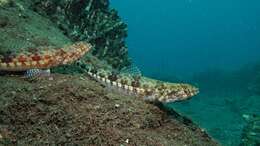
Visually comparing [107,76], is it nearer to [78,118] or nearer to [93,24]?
[78,118]

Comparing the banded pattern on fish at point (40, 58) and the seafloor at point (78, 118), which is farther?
the banded pattern on fish at point (40, 58)

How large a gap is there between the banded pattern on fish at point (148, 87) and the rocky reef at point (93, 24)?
3.36 m

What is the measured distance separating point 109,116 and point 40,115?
0.75 metres

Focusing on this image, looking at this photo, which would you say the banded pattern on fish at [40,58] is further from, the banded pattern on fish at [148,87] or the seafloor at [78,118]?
the banded pattern on fish at [148,87]

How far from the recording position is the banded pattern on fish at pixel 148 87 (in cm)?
512

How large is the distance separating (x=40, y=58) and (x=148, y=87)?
1.54 meters

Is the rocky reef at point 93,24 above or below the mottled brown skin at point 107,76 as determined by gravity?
above

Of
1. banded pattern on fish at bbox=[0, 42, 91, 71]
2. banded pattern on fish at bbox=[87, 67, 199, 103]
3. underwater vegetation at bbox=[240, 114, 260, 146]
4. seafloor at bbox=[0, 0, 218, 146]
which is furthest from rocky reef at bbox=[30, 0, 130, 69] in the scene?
underwater vegetation at bbox=[240, 114, 260, 146]

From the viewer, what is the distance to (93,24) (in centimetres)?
1010

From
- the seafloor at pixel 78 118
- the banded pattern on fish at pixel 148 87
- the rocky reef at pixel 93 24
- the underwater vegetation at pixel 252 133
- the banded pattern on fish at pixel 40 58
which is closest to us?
the seafloor at pixel 78 118

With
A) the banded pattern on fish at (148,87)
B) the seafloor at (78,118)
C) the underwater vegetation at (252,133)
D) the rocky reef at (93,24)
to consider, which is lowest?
the underwater vegetation at (252,133)

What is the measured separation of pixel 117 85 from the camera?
17.8 feet

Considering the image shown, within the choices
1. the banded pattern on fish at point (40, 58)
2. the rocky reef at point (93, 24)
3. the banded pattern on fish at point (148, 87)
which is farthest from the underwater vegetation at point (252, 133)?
the banded pattern on fish at point (40, 58)

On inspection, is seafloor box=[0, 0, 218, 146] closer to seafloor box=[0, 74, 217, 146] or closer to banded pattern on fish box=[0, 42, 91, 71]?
seafloor box=[0, 74, 217, 146]
